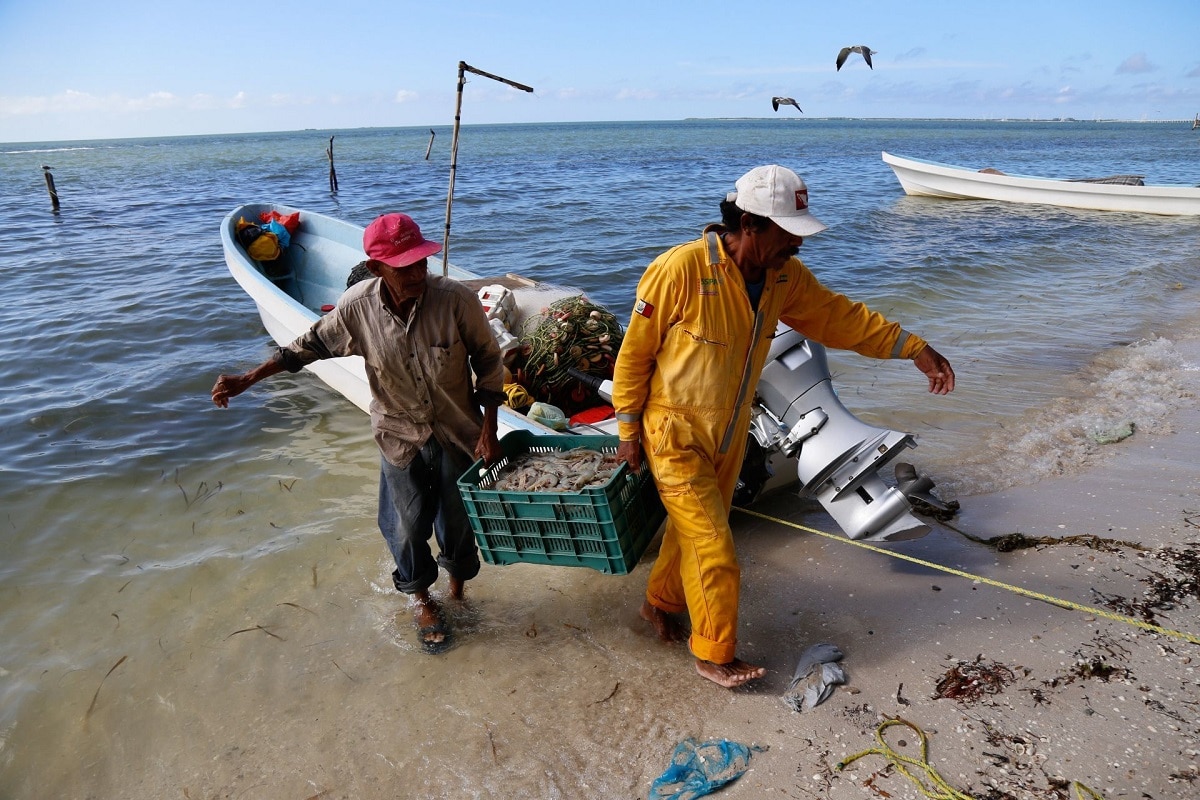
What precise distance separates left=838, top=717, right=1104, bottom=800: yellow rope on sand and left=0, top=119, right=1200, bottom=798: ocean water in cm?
165

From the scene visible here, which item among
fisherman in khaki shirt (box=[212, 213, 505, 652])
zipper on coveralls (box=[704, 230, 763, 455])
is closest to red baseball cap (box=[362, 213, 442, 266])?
fisherman in khaki shirt (box=[212, 213, 505, 652])

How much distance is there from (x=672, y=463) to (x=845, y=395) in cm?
461

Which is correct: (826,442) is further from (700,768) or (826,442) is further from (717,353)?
(700,768)

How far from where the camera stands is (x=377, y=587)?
4.60 m

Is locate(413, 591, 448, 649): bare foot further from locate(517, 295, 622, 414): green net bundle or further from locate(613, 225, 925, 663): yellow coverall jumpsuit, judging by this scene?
locate(517, 295, 622, 414): green net bundle

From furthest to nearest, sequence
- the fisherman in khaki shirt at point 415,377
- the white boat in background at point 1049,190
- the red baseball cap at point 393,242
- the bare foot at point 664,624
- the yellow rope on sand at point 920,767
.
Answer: the white boat in background at point 1049,190 → the bare foot at point 664,624 → the fisherman in khaki shirt at point 415,377 → the red baseball cap at point 393,242 → the yellow rope on sand at point 920,767

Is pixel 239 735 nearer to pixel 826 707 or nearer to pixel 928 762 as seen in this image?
pixel 826 707

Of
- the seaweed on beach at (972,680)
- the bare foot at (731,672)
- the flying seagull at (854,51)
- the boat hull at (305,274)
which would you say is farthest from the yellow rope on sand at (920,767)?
the flying seagull at (854,51)

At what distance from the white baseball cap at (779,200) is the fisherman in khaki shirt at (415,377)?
1.29 meters

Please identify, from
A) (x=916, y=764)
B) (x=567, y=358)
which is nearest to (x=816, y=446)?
(x=916, y=764)

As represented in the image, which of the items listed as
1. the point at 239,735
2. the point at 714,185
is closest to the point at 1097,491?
the point at 239,735

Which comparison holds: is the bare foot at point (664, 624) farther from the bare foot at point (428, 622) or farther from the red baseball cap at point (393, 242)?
the red baseball cap at point (393, 242)

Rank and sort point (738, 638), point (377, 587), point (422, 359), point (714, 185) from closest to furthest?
point (422, 359)
point (738, 638)
point (377, 587)
point (714, 185)

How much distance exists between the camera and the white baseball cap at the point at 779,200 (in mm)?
2674
